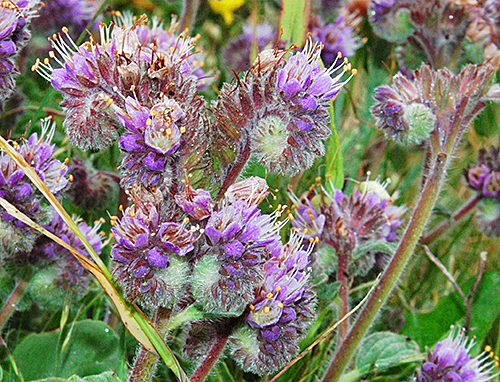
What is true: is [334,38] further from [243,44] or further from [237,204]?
[237,204]

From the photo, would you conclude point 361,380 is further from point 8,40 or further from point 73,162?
point 8,40

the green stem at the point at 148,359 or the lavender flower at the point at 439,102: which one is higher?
the lavender flower at the point at 439,102

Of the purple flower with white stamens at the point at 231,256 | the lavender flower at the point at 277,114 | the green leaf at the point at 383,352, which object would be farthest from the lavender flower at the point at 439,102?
the purple flower with white stamens at the point at 231,256

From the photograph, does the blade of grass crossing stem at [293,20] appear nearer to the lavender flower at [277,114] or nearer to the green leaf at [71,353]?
the lavender flower at [277,114]

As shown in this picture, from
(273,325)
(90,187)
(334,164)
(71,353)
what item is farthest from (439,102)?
(71,353)

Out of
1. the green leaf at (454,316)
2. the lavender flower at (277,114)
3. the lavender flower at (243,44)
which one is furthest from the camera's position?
the lavender flower at (243,44)

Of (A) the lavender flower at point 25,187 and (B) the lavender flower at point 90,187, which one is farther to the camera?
(B) the lavender flower at point 90,187
